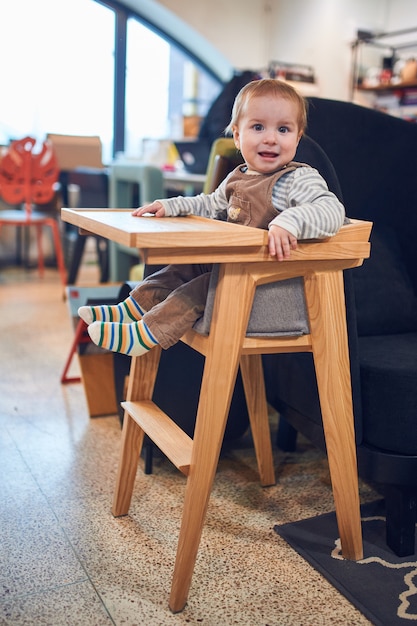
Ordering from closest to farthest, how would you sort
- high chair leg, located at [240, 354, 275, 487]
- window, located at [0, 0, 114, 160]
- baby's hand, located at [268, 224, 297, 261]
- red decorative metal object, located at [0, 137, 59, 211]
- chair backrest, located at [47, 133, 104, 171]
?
baby's hand, located at [268, 224, 297, 261] → high chair leg, located at [240, 354, 275, 487] → red decorative metal object, located at [0, 137, 59, 211] → chair backrest, located at [47, 133, 104, 171] → window, located at [0, 0, 114, 160]

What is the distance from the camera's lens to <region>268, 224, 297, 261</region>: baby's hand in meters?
1.00

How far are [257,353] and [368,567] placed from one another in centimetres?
51

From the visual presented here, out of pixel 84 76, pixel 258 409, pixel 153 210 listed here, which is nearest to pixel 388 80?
pixel 84 76

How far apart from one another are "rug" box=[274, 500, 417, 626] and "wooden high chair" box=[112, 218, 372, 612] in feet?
0.15

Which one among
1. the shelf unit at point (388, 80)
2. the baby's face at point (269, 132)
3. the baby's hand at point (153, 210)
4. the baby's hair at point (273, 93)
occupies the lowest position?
the baby's hand at point (153, 210)

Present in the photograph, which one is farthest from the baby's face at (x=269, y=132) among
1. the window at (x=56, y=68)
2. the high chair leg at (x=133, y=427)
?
the window at (x=56, y=68)

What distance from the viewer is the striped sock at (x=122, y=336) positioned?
1.15 meters

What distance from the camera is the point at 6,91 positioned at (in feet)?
18.2

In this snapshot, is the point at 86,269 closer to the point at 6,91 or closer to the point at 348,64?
the point at 6,91

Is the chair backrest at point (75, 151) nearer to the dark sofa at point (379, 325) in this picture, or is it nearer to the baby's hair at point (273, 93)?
the dark sofa at point (379, 325)

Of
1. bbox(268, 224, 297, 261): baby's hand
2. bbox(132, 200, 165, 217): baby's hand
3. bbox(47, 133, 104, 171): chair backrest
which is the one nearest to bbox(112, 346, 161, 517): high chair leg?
bbox(132, 200, 165, 217): baby's hand

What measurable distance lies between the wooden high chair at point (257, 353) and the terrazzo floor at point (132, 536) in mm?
Result: 104

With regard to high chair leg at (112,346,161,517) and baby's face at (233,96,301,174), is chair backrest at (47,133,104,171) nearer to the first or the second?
high chair leg at (112,346,161,517)

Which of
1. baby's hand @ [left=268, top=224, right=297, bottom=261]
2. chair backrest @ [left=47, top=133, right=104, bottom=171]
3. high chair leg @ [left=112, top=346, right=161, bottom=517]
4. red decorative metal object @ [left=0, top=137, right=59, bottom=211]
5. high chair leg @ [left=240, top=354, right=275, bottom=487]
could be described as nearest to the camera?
baby's hand @ [left=268, top=224, right=297, bottom=261]
